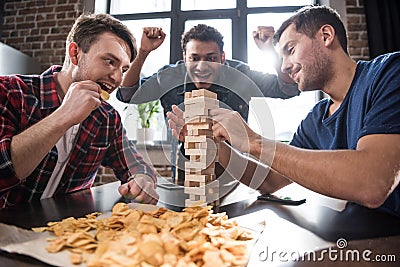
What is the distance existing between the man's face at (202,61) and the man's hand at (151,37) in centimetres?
42

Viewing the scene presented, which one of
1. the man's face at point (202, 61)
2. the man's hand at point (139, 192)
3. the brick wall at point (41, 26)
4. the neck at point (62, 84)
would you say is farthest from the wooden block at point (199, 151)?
the brick wall at point (41, 26)

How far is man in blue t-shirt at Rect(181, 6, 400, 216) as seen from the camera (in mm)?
702

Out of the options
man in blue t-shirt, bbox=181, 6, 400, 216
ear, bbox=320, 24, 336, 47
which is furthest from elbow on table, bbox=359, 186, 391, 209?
ear, bbox=320, 24, 336, 47

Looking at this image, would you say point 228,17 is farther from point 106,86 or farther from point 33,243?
point 33,243

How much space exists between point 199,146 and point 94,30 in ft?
2.64

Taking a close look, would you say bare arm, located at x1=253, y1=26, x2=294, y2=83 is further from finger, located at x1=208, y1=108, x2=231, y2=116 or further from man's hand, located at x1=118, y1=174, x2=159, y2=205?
man's hand, located at x1=118, y1=174, x2=159, y2=205

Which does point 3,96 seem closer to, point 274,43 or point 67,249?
point 67,249

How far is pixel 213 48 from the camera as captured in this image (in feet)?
5.23

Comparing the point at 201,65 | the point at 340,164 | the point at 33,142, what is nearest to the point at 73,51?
the point at 33,142

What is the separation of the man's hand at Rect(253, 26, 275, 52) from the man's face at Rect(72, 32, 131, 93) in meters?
0.61

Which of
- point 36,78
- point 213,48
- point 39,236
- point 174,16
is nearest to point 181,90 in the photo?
point 213,48

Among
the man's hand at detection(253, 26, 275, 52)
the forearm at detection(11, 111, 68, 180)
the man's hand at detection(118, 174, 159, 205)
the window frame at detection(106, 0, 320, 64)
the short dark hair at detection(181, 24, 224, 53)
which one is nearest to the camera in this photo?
the forearm at detection(11, 111, 68, 180)

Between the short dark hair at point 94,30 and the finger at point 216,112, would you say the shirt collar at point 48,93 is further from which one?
the finger at point 216,112

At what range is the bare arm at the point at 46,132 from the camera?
0.80m
